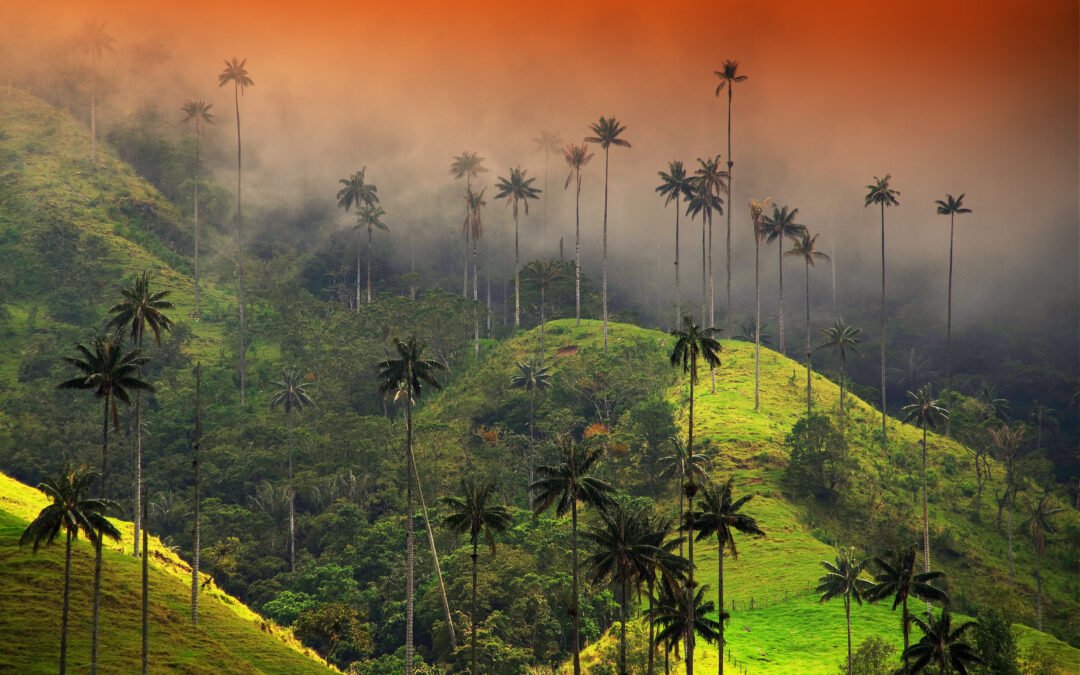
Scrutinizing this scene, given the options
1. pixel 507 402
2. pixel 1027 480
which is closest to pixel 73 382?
pixel 507 402

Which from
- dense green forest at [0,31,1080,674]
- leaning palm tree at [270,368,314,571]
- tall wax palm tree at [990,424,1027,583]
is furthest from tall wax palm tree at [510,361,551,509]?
tall wax palm tree at [990,424,1027,583]

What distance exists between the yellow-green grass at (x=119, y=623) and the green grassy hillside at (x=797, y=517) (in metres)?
41.9

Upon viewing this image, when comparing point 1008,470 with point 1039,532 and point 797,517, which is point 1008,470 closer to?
point 1039,532

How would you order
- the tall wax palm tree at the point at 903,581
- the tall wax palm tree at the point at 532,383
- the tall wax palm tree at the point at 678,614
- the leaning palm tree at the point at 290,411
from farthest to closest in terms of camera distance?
the tall wax palm tree at the point at 532,383, the leaning palm tree at the point at 290,411, the tall wax palm tree at the point at 903,581, the tall wax palm tree at the point at 678,614

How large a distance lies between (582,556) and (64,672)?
2381 inches

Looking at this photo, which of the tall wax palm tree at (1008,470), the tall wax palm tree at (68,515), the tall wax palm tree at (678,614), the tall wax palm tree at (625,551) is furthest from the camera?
the tall wax palm tree at (1008,470)

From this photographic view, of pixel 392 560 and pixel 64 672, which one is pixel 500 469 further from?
pixel 64 672

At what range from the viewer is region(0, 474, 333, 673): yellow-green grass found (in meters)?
78.4

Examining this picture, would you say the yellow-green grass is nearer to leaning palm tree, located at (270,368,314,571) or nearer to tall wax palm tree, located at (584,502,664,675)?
tall wax palm tree, located at (584,502,664,675)

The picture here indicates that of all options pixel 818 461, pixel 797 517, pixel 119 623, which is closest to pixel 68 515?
pixel 119 623

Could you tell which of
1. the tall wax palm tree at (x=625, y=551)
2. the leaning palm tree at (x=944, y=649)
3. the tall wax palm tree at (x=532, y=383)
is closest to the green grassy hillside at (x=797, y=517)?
the tall wax palm tree at (x=532, y=383)

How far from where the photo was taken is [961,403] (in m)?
→ 195

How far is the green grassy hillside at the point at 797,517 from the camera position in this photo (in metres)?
103

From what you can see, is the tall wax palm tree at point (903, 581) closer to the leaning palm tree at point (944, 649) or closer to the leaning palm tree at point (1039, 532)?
the leaning palm tree at point (944, 649)
